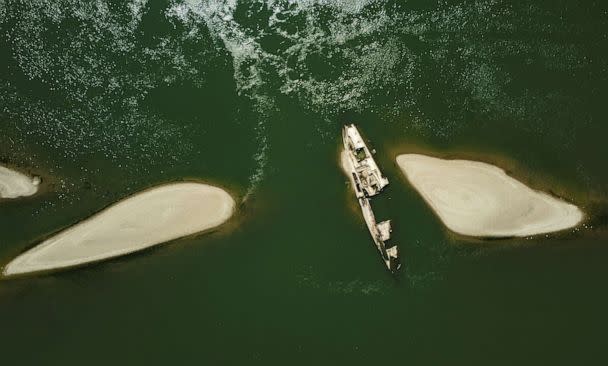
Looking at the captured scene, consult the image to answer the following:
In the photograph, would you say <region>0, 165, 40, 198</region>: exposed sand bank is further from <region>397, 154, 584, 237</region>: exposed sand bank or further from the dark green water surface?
<region>397, 154, 584, 237</region>: exposed sand bank

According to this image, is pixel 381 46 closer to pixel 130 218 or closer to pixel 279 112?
pixel 279 112

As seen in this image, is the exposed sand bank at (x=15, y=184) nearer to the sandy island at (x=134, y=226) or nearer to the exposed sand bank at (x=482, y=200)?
the sandy island at (x=134, y=226)

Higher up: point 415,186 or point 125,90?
point 125,90

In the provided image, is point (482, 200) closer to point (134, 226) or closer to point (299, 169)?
point (299, 169)

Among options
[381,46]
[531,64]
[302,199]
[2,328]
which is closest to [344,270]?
[302,199]

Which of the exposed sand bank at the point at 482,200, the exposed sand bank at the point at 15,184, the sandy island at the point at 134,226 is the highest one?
the exposed sand bank at the point at 15,184

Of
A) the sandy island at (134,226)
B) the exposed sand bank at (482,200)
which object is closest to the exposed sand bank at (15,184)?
the sandy island at (134,226)
